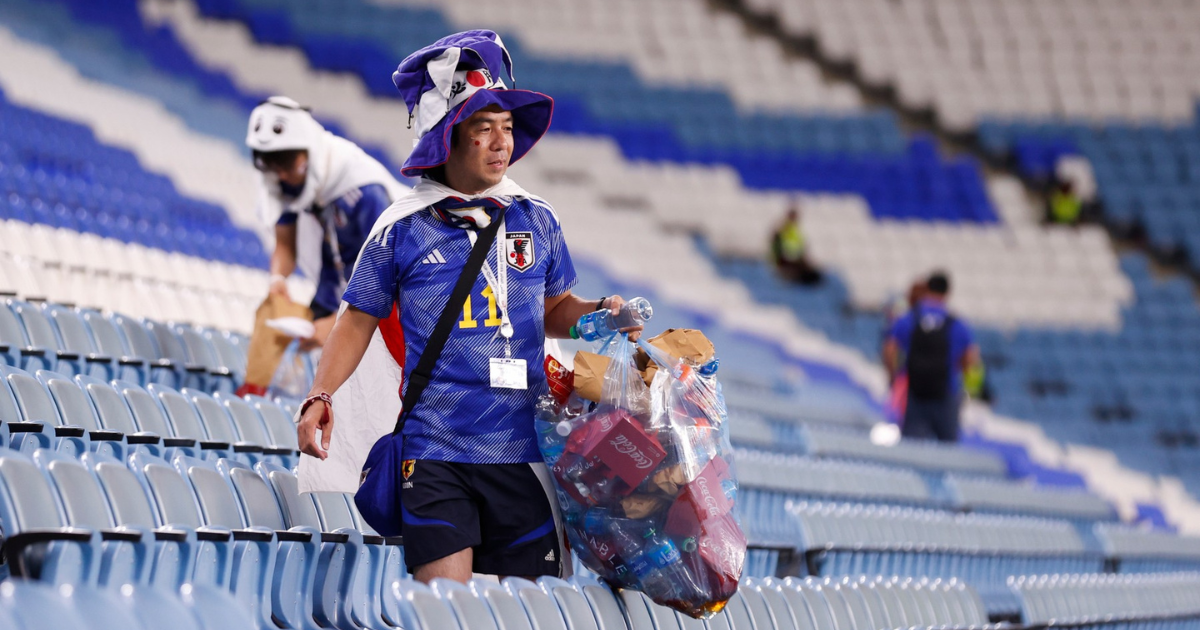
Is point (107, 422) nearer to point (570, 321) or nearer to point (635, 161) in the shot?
point (570, 321)

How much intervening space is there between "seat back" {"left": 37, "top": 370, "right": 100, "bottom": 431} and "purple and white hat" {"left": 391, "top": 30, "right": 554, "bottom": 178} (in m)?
1.14

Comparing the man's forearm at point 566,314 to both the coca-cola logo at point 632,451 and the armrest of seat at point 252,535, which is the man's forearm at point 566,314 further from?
the armrest of seat at point 252,535

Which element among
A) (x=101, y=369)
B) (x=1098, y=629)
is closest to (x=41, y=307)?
(x=101, y=369)

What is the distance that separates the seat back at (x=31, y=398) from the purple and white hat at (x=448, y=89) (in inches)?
43.3

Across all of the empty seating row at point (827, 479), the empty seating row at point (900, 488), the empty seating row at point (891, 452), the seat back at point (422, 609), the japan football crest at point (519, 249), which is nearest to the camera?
the seat back at point (422, 609)

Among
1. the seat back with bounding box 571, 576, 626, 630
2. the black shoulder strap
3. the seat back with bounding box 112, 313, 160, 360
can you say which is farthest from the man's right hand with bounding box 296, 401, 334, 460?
the seat back with bounding box 112, 313, 160, 360

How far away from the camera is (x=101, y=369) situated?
3812 millimetres

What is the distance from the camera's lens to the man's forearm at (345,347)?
2188 mm

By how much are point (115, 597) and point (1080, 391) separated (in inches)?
367

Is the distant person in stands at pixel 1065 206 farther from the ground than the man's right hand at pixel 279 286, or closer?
farther from the ground

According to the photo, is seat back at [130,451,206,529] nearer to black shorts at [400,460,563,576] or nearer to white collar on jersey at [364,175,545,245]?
black shorts at [400,460,563,576]

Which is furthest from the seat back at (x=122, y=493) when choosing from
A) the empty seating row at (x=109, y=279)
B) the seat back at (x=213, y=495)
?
the empty seating row at (x=109, y=279)

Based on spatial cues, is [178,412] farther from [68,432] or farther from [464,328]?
[464,328]

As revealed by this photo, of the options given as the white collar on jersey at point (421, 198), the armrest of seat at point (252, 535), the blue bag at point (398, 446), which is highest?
the white collar on jersey at point (421, 198)
